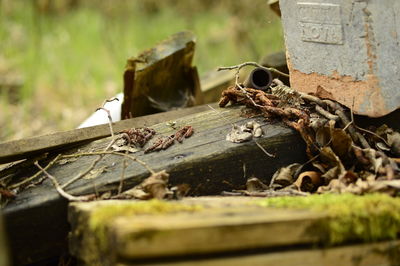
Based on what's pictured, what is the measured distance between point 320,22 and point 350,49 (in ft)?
0.72

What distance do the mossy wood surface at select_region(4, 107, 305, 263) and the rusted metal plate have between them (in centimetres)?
36

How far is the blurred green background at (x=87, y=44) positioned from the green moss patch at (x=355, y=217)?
4.15m

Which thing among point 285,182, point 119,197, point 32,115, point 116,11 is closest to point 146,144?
point 119,197

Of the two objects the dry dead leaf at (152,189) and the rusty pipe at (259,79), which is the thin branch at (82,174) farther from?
the rusty pipe at (259,79)

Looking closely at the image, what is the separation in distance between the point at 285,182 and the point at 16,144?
1.34 meters

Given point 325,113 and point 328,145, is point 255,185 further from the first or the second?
point 325,113

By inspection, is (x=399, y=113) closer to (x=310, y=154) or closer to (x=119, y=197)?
(x=310, y=154)

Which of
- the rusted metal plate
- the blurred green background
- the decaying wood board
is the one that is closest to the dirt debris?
the rusted metal plate

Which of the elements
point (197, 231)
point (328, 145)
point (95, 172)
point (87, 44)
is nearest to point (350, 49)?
point (328, 145)

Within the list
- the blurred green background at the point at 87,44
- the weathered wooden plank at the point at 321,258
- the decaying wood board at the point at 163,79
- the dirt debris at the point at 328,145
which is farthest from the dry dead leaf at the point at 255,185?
the blurred green background at the point at 87,44

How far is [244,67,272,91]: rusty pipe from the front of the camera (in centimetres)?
356

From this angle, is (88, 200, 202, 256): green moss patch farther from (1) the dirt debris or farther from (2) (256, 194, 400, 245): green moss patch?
(1) the dirt debris

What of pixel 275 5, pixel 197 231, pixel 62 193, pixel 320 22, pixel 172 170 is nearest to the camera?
pixel 197 231

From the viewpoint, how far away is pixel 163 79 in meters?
4.64
